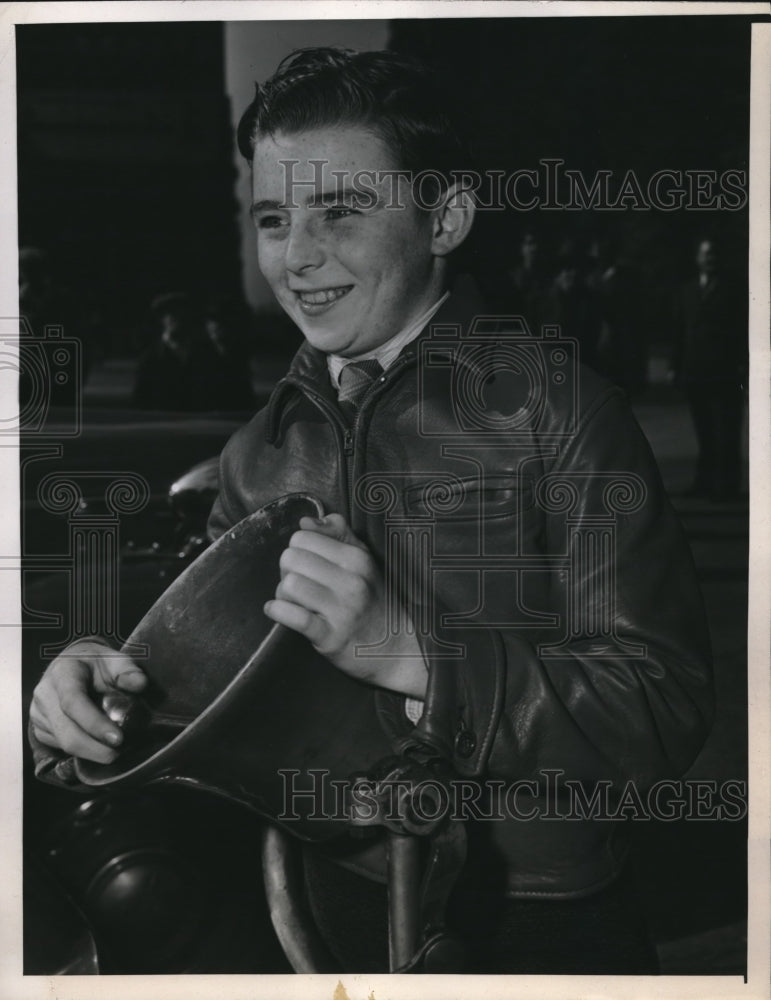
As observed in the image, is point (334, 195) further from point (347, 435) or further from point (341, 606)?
point (341, 606)

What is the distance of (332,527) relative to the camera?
154cm

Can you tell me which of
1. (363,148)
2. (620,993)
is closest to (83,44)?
(363,148)

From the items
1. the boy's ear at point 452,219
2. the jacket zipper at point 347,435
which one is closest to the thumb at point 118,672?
the jacket zipper at point 347,435

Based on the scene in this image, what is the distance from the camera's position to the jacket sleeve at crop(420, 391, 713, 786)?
151 centimetres

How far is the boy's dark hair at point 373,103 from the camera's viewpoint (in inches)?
61.6

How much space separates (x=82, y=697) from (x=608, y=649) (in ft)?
2.16

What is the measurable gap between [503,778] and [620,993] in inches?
13.3

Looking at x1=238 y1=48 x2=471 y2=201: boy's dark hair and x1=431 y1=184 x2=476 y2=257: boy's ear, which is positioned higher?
x1=238 y1=48 x2=471 y2=201: boy's dark hair

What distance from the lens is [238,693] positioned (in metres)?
1.39

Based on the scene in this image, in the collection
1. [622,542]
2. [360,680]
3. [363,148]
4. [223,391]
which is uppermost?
[363,148]

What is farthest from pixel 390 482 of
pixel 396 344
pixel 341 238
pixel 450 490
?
pixel 341 238

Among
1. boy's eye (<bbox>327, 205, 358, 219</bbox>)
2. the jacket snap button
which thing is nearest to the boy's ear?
boy's eye (<bbox>327, 205, 358, 219</bbox>)

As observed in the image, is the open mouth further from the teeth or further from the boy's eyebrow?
the boy's eyebrow

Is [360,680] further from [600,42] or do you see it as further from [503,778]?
[600,42]
